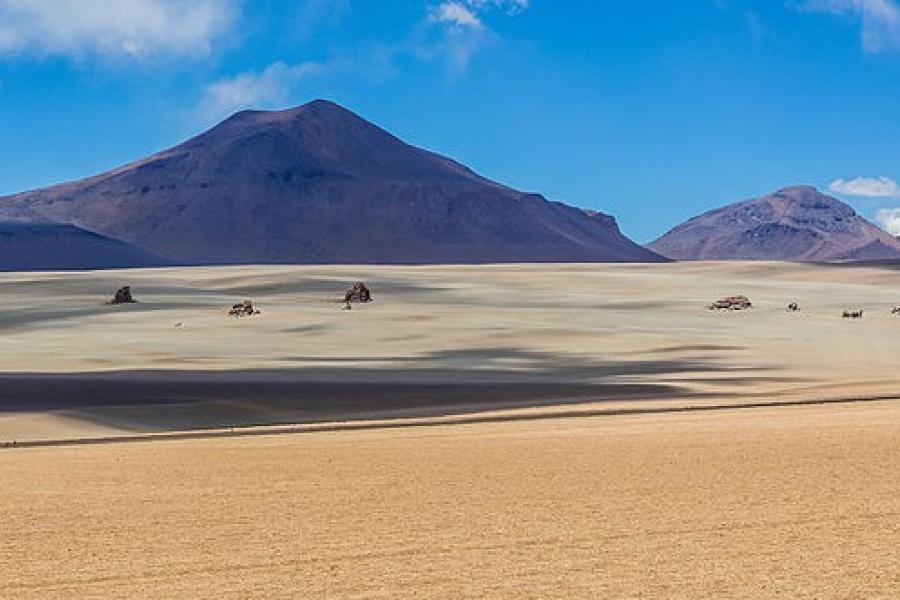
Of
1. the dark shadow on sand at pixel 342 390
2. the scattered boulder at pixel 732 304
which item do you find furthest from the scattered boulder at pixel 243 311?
the scattered boulder at pixel 732 304

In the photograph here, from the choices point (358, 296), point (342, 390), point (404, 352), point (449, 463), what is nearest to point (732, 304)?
point (358, 296)

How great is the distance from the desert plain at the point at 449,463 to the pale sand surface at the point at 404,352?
20 centimetres

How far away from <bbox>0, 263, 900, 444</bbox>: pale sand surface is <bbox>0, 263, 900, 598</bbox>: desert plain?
7.7 inches

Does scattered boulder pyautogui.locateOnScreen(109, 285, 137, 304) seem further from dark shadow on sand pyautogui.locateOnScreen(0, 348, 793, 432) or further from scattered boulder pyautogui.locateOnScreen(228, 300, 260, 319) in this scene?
dark shadow on sand pyautogui.locateOnScreen(0, 348, 793, 432)

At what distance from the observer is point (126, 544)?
527 inches

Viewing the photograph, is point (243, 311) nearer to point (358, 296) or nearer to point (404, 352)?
point (358, 296)

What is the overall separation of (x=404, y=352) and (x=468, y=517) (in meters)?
33.3

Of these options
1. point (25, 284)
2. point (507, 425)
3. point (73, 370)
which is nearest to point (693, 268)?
point (25, 284)

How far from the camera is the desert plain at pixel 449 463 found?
11914 mm

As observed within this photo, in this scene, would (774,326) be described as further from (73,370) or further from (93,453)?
A: (93,453)

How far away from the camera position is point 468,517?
14.8 metres

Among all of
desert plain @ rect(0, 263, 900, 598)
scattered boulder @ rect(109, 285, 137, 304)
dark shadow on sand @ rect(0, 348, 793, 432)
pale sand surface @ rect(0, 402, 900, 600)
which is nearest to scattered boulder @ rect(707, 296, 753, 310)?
desert plain @ rect(0, 263, 900, 598)

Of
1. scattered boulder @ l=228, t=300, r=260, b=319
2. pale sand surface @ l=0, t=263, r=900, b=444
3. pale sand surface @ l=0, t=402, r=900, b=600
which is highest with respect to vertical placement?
scattered boulder @ l=228, t=300, r=260, b=319

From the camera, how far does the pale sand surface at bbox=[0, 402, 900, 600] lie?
11445mm
